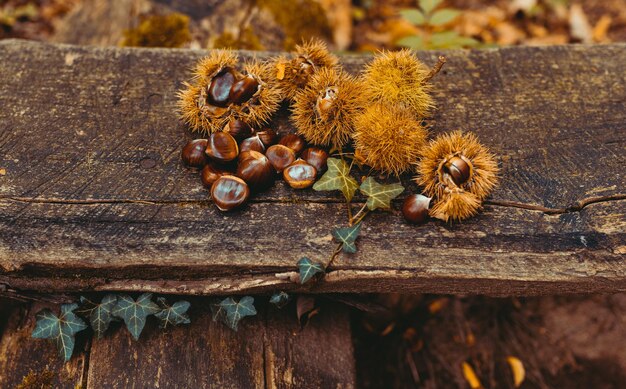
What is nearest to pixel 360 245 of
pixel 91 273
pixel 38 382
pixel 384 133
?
pixel 384 133

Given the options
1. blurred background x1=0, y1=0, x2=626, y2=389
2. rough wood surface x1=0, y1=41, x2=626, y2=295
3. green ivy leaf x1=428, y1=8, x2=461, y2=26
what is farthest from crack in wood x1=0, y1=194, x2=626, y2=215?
green ivy leaf x1=428, y1=8, x2=461, y2=26

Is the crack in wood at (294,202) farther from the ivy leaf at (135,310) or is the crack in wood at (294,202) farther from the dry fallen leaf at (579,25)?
the dry fallen leaf at (579,25)

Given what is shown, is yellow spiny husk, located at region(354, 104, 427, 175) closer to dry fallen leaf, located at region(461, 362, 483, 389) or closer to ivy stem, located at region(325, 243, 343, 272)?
ivy stem, located at region(325, 243, 343, 272)

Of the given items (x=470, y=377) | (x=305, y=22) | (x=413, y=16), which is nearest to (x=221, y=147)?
(x=413, y=16)

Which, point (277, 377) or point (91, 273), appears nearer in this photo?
point (91, 273)

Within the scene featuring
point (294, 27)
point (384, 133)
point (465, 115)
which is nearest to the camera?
point (384, 133)

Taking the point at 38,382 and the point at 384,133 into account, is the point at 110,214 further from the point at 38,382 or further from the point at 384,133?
the point at 384,133

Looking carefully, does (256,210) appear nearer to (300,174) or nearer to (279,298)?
(300,174)
